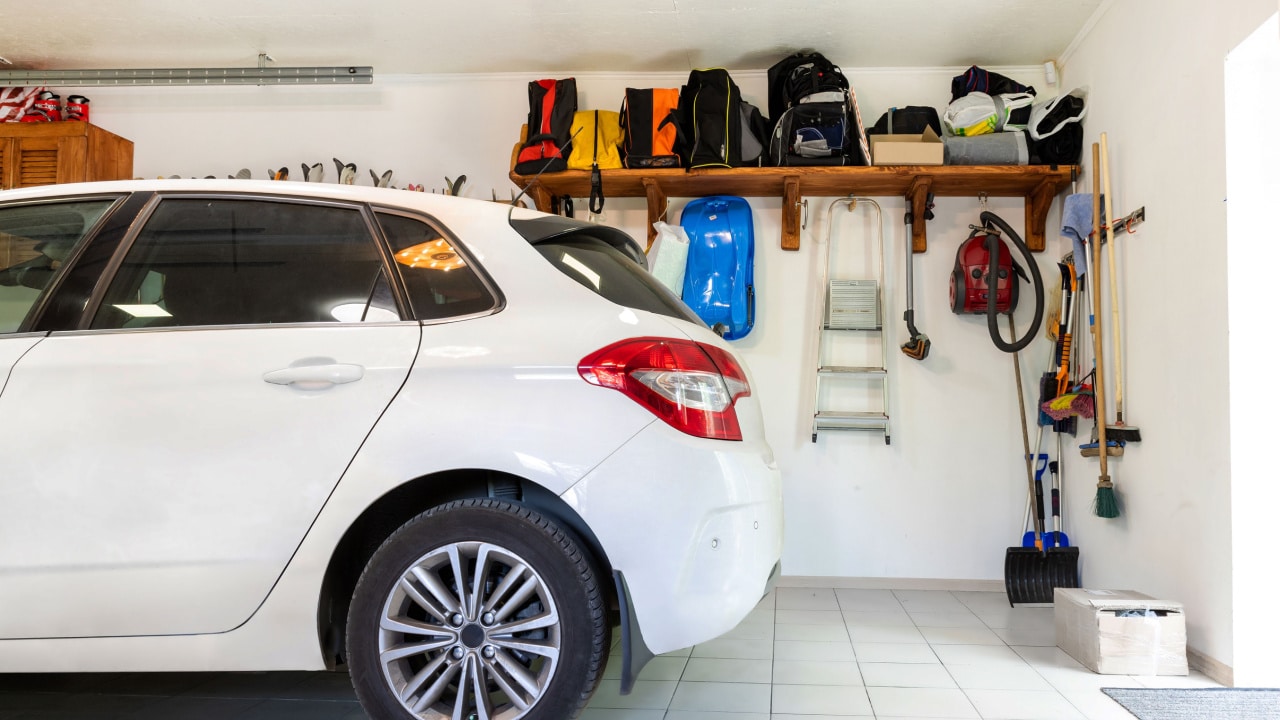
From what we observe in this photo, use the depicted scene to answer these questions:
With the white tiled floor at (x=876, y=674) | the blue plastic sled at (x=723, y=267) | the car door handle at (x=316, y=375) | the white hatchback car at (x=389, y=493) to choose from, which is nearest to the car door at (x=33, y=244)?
the white hatchback car at (x=389, y=493)

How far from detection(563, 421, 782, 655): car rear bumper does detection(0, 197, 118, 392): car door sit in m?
1.30

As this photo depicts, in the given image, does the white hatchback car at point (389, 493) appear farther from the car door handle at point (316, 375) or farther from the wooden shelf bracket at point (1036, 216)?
the wooden shelf bracket at point (1036, 216)

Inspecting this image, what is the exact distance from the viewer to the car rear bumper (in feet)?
5.50

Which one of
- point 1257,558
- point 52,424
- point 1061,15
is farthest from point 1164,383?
point 52,424

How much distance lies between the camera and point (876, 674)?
2.77 meters

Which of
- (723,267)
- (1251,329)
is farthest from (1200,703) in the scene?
(723,267)

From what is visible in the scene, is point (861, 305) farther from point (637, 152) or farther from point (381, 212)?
point (381, 212)

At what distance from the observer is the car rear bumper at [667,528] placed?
66.1 inches

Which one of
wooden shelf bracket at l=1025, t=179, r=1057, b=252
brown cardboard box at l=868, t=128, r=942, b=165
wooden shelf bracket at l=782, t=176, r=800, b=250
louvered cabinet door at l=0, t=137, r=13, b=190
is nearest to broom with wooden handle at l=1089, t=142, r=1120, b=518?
wooden shelf bracket at l=1025, t=179, r=1057, b=252

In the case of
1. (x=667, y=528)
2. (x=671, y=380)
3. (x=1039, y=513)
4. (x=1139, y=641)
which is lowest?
(x=1139, y=641)

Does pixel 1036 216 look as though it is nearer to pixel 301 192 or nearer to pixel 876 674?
pixel 876 674

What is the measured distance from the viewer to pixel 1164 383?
3.28 m

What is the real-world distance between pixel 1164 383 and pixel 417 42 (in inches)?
151

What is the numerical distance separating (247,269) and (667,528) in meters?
1.08
